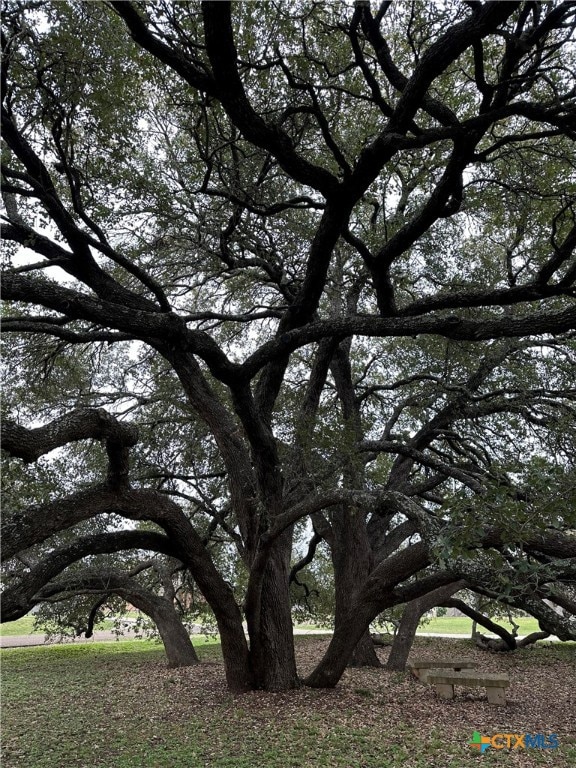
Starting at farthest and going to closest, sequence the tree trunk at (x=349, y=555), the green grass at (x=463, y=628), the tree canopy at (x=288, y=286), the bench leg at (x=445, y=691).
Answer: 1. the green grass at (x=463, y=628)
2. the tree trunk at (x=349, y=555)
3. the bench leg at (x=445, y=691)
4. the tree canopy at (x=288, y=286)

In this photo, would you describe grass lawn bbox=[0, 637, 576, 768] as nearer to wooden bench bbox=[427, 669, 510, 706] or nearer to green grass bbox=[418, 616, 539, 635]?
wooden bench bbox=[427, 669, 510, 706]

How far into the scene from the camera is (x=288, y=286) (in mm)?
8211

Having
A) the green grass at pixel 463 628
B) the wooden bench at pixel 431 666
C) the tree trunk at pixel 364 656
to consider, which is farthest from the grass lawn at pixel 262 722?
the green grass at pixel 463 628

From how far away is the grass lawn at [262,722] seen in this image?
507 centimetres

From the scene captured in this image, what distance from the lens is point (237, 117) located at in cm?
442

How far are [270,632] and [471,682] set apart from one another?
252 centimetres

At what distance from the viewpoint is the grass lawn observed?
5.07 m

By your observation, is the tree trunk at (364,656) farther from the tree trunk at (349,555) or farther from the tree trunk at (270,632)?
the tree trunk at (270,632)

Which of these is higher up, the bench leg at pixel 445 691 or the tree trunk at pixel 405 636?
the tree trunk at pixel 405 636

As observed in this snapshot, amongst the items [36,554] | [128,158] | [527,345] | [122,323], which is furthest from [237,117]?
[36,554]

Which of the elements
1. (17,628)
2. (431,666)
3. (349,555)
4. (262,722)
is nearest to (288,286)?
(349,555)

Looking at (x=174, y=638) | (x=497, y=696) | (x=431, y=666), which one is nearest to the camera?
(x=497, y=696)

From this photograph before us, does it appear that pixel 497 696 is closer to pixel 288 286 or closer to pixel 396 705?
pixel 396 705

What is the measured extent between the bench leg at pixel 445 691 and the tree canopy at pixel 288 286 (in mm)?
1385
